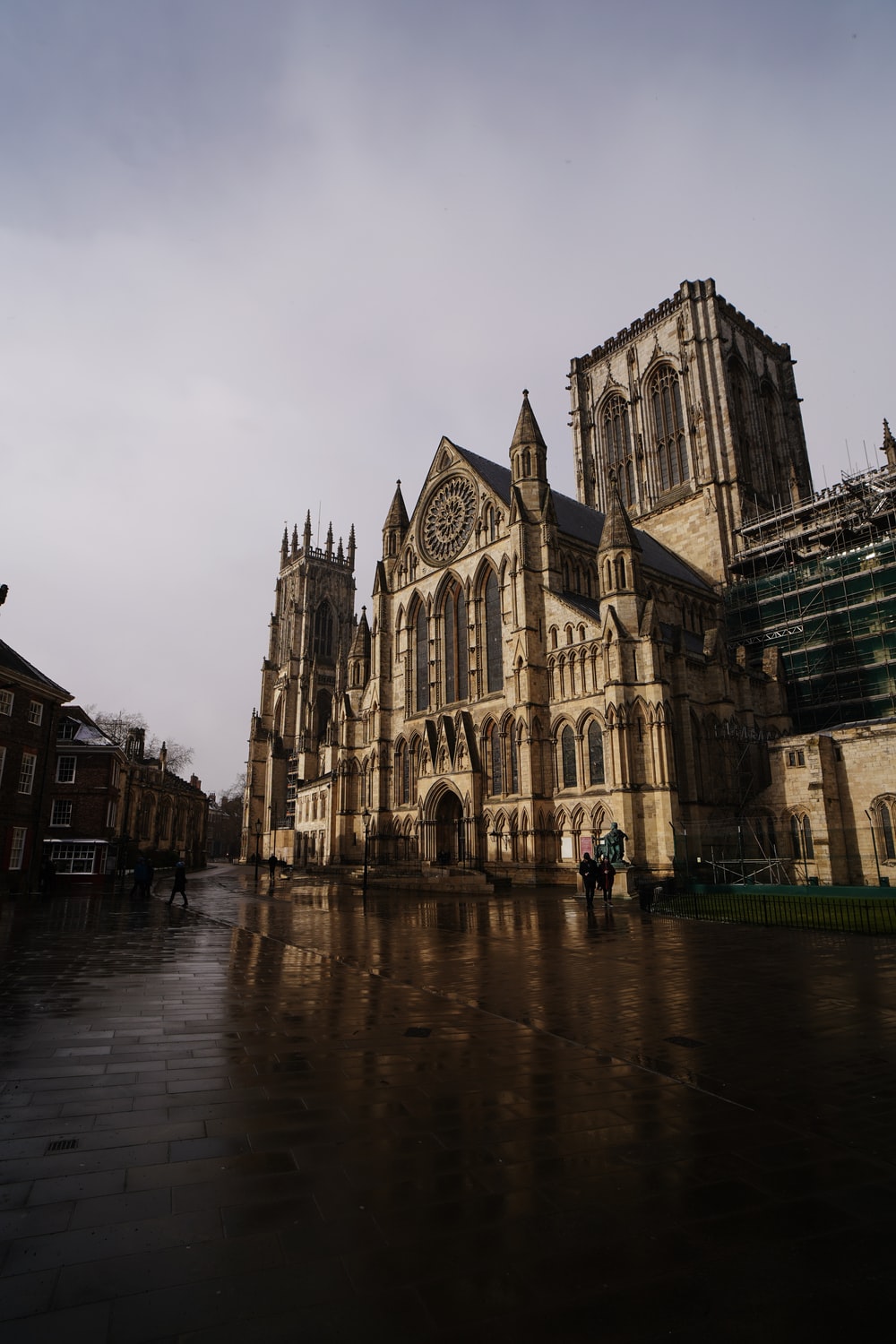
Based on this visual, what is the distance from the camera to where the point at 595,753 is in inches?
1341

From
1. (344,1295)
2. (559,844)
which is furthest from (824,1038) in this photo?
(559,844)

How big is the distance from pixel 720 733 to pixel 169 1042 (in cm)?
3341

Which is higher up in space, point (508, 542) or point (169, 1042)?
point (508, 542)

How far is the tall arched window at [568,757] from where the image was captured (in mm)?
34844

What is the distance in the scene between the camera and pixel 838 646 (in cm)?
4138

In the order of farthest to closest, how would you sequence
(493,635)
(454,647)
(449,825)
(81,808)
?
(454,647) → (449,825) → (493,635) → (81,808)

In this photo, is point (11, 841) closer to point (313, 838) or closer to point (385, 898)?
point (385, 898)

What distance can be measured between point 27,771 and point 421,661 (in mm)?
22475

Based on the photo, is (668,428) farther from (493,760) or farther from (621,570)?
(493,760)

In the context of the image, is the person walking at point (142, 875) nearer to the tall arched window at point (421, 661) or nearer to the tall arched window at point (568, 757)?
the tall arched window at point (568, 757)

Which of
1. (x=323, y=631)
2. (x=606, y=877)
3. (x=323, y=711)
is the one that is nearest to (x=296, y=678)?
(x=323, y=711)

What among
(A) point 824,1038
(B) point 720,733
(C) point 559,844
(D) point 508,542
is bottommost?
(A) point 824,1038

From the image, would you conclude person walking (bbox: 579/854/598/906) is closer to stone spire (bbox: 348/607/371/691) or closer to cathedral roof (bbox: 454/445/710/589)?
cathedral roof (bbox: 454/445/710/589)

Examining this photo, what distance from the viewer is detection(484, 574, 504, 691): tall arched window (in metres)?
40.1
